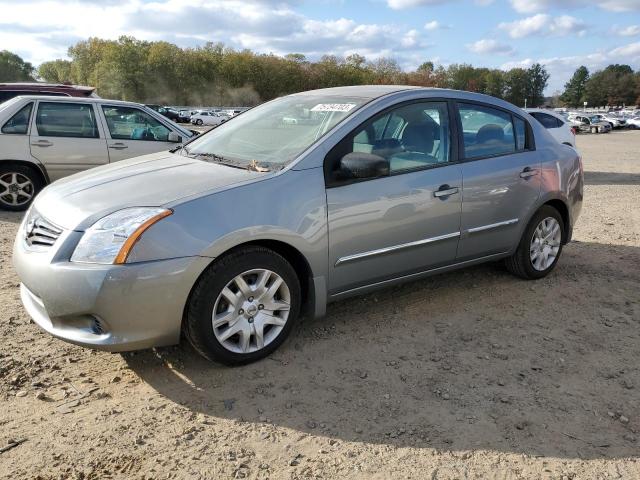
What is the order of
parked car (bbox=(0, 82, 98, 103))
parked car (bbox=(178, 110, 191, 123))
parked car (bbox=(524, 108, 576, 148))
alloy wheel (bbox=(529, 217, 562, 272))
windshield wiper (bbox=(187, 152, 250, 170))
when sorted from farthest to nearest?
parked car (bbox=(178, 110, 191, 123)) → parked car (bbox=(524, 108, 576, 148)) → parked car (bbox=(0, 82, 98, 103)) → alloy wheel (bbox=(529, 217, 562, 272)) → windshield wiper (bbox=(187, 152, 250, 170))

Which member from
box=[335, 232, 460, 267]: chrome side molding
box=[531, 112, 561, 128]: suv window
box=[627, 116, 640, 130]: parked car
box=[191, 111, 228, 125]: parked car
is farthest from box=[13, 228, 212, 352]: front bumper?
box=[627, 116, 640, 130]: parked car

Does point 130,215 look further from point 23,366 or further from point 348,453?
point 348,453

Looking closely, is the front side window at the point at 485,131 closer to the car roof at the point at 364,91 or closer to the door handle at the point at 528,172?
the door handle at the point at 528,172

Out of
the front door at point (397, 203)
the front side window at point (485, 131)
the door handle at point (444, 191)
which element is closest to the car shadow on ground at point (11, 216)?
the front door at point (397, 203)

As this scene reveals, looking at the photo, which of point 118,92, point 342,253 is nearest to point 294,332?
point 342,253

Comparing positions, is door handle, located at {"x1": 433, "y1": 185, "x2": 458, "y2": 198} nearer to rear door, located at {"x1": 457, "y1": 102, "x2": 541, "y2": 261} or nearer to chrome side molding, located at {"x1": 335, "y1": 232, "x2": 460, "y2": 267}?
rear door, located at {"x1": 457, "y1": 102, "x2": 541, "y2": 261}

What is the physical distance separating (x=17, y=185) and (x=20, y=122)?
0.87 m

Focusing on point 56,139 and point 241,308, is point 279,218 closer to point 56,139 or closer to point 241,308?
point 241,308

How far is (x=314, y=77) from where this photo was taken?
118m

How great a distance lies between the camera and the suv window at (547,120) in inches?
509

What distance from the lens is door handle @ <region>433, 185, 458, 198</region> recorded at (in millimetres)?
4102

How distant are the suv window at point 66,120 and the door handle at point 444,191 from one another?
5.84 m

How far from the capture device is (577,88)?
461 feet

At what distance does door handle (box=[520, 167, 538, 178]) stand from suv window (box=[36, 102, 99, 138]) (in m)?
6.05
